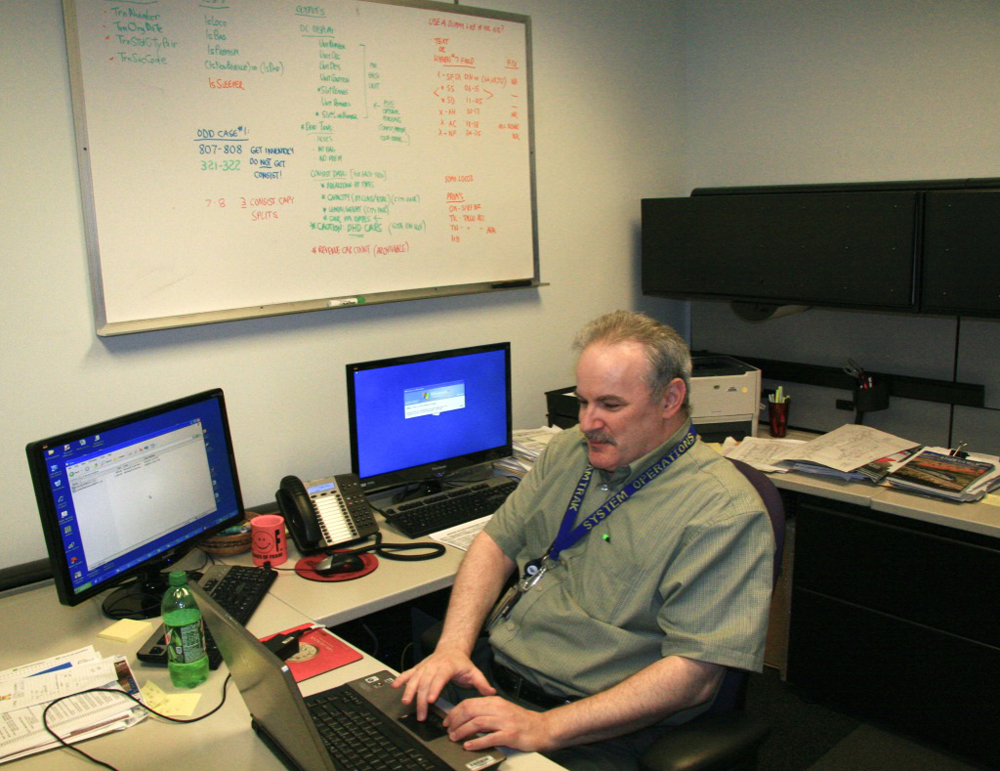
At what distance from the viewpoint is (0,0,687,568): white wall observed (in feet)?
6.76

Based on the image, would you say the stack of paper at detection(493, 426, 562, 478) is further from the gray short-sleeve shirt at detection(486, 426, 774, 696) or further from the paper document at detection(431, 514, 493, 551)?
the gray short-sleeve shirt at detection(486, 426, 774, 696)

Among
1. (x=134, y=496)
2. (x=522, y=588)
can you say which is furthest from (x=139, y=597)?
(x=522, y=588)

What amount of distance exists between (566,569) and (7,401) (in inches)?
54.4

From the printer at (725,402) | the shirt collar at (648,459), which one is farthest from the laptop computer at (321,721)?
the printer at (725,402)

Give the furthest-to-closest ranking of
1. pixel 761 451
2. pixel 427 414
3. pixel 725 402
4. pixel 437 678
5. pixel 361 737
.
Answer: pixel 725 402
pixel 761 451
pixel 427 414
pixel 437 678
pixel 361 737

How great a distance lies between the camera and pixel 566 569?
1815 mm

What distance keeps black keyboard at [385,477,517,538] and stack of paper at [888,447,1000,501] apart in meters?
1.13

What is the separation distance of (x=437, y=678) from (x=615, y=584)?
15.5 inches

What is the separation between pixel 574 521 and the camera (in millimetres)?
1837

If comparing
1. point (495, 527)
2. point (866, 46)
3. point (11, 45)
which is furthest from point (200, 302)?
point (866, 46)

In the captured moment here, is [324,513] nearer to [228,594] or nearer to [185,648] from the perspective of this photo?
[228,594]

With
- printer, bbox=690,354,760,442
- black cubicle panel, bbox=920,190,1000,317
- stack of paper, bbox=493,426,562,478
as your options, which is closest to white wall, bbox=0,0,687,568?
stack of paper, bbox=493,426,562,478

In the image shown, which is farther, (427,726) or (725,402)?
(725,402)

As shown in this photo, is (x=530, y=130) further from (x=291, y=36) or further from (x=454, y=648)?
(x=454, y=648)
